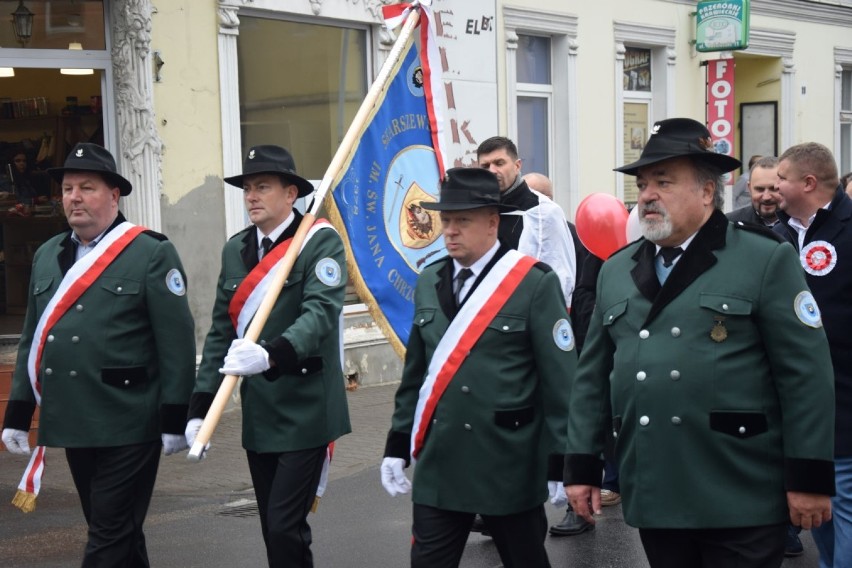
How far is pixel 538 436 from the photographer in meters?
4.60

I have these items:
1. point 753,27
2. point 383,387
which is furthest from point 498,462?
point 753,27

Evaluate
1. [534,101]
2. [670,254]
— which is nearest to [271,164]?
[670,254]

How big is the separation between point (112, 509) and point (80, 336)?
2.46ft

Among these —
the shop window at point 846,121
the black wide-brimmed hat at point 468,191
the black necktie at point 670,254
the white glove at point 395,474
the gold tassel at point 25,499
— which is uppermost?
the shop window at point 846,121

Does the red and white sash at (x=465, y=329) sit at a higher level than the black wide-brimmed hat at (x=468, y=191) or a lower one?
lower

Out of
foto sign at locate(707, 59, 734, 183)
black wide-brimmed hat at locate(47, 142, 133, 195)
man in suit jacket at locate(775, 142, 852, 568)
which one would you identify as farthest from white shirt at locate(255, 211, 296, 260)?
foto sign at locate(707, 59, 734, 183)

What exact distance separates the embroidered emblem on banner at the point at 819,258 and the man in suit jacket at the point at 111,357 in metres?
2.69

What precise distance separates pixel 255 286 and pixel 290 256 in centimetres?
33

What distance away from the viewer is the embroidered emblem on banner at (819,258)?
5.31 metres

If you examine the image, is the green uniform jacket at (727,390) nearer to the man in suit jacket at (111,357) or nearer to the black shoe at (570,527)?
the man in suit jacket at (111,357)

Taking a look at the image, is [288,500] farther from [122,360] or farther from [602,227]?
[602,227]

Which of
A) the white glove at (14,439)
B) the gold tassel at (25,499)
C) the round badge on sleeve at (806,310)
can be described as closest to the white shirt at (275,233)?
the white glove at (14,439)

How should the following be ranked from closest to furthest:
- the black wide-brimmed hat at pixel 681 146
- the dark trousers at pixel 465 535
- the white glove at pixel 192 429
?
the black wide-brimmed hat at pixel 681 146 < the dark trousers at pixel 465 535 < the white glove at pixel 192 429

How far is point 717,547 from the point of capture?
12.3 feet
